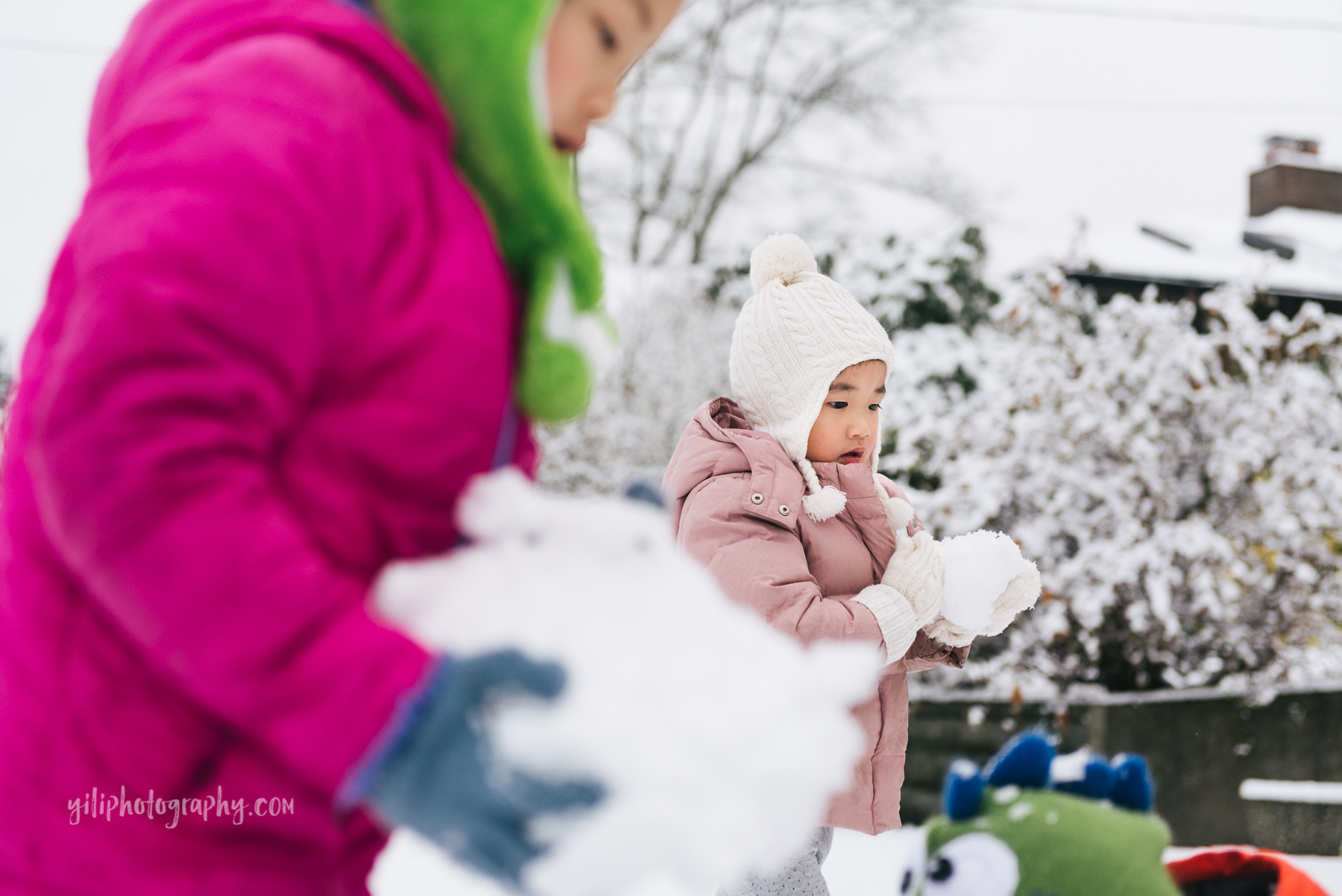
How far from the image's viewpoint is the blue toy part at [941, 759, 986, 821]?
4.22 ft

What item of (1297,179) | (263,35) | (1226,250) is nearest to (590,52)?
(263,35)

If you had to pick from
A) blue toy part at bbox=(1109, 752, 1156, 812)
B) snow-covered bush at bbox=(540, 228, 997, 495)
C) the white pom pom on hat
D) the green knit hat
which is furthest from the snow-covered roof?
the green knit hat

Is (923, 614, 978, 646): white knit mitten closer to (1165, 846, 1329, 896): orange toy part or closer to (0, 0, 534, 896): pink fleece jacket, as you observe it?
(1165, 846, 1329, 896): orange toy part

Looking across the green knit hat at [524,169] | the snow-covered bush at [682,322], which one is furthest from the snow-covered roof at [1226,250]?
the green knit hat at [524,169]

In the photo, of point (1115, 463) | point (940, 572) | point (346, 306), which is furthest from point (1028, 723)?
point (346, 306)

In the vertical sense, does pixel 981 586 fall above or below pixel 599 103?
below

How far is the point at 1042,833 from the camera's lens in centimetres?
120

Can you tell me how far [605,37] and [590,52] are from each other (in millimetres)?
24

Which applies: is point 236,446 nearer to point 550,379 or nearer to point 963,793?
point 550,379

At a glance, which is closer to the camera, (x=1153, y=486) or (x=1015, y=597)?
(x=1015, y=597)

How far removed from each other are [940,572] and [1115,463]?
294 cm

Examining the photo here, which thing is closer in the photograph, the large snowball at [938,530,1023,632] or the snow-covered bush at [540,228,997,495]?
the large snowball at [938,530,1023,632]

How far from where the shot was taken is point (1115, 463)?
491 cm

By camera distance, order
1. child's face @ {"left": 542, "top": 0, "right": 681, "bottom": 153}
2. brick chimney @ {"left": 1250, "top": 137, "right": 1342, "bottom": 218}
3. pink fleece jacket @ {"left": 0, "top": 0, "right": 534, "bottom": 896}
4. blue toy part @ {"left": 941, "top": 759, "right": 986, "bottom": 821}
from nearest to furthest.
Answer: pink fleece jacket @ {"left": 0, "top": 0, "right": 534, "bottom": 896}, child's face @ {"left": 542, "top": 0, "right": 681, "bottom": 153}, blue toy part @ {"left": 941, "top": 759, "right": 986, "bottom": 821}, brick chimney @ {"left": 1250, "top": 137, "right": 1342, "bottom": 218}
